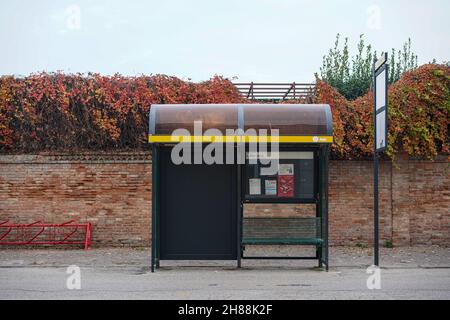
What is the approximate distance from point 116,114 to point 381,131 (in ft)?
24.4

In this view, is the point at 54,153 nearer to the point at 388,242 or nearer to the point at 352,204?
the point at 352,204

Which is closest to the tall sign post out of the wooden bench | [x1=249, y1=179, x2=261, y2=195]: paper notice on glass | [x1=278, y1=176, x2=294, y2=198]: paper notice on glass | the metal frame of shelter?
the metal frame of shelter

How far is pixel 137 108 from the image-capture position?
1734 centimetres

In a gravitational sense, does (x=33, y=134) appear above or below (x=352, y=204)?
above

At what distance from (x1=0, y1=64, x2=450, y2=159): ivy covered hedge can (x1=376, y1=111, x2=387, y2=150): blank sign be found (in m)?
4.40

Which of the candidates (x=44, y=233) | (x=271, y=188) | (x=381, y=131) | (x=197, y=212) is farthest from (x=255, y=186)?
(x=44, y=233)

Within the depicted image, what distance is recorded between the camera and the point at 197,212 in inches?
501

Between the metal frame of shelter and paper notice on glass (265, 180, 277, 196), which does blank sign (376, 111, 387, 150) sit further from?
paper notice on glass (265, 180, 277, 196)

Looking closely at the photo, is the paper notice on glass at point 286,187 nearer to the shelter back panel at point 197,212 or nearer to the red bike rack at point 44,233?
the shelter back panel at point 197,212

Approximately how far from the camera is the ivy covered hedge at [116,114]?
17109 millimetres

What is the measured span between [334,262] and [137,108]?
643 cm

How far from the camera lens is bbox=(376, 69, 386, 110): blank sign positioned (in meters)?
12.1
